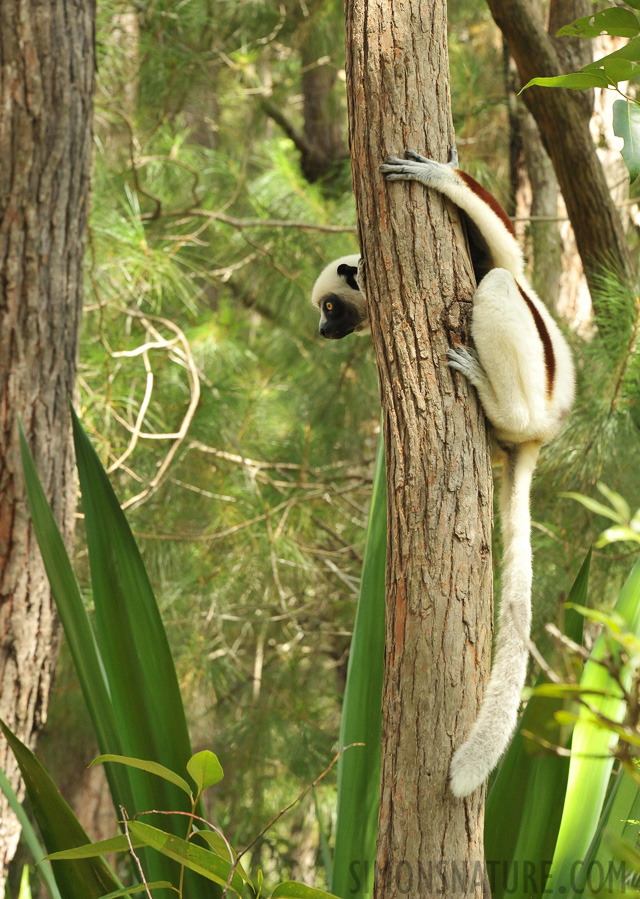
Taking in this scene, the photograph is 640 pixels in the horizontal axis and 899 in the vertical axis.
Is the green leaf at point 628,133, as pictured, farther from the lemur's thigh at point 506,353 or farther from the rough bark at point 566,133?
the rough bark at point 566,133

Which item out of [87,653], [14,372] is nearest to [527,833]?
[87,653]

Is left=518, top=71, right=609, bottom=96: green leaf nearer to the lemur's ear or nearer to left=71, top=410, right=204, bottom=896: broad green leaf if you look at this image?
left=71, top=410, right=204, bottom=896: broad green leaf

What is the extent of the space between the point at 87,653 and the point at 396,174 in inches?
42.4

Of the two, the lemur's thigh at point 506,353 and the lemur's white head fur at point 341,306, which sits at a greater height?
the lemur's white head fur at point 341,306

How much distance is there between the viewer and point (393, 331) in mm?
1231

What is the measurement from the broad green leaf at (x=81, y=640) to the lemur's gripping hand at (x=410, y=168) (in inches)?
37.1

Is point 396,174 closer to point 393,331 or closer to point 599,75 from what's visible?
point 393,331

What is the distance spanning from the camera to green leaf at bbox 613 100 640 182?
94cm

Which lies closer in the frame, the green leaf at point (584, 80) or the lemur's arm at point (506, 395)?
the green leaf at point (584, 80)

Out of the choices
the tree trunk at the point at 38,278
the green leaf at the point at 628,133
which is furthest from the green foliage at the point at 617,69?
the tree trunk at the point at 38,278

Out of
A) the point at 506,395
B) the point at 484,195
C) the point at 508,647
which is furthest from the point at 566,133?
the point at 508,647

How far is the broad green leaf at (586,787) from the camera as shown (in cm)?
148

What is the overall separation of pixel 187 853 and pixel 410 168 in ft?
3.55

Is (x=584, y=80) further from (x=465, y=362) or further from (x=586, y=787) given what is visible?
(x=586, y=787)
